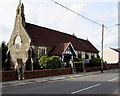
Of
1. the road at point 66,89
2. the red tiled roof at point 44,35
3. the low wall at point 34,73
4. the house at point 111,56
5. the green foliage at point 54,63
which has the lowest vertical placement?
the road at point 66,89

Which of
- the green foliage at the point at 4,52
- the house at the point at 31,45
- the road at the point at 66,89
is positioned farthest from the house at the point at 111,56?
the road at the point at 66,89

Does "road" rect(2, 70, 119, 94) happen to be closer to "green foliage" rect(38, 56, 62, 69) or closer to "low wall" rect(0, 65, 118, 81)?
"low wall" rect(0, 65, 118, 81)

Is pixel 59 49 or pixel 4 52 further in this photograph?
pixel 4 52

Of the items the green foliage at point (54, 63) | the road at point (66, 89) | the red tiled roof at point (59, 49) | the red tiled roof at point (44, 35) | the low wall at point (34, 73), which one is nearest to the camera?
the road at point (66, 89)

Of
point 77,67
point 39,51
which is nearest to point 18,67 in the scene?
point 77,67

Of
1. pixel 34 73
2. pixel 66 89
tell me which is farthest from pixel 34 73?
pixel 66 89

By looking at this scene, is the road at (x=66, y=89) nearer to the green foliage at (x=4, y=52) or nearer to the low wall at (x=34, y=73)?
the low wall at (x=34, y=73)

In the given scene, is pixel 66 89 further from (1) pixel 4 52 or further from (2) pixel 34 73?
(1) pixel 4 52

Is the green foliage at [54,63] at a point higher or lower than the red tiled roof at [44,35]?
lower

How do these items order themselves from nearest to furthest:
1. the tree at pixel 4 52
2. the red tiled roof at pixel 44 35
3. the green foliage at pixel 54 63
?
the green foliage at pixel 54 63 < the red tiled roof at pixel 44 35 < the tree at pixel 4 52

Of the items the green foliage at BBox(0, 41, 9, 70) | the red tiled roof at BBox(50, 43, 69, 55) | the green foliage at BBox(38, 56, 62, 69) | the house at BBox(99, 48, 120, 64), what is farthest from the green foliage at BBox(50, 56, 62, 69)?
the house at BBox(99, 48, 120, 64)

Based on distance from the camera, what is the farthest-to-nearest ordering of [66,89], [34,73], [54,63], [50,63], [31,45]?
1. [31,45]
2. [54,63]
3. [50,63]
4. [34,73]
5. [66,89]

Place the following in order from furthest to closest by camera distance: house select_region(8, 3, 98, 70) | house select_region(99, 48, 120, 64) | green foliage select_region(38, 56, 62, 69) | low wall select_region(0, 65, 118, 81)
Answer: house select_region(99, 48, 120, 64)
house select_region(8, 3, 98, 70)
green foliage select_region(38, 56, 62, 69)
low wall select_region(0, 65, 118, 81)

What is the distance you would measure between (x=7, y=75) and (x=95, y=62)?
33.2 m
